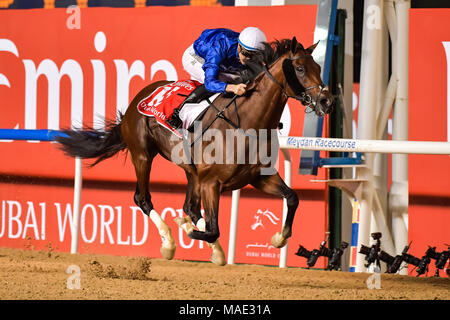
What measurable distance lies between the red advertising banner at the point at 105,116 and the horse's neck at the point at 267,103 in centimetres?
184

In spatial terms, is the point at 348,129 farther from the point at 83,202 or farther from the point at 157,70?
the point at 83,202

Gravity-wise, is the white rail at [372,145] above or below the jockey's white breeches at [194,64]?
below

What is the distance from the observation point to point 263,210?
6.95 meters

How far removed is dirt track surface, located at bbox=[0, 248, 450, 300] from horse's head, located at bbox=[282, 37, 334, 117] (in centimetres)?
117

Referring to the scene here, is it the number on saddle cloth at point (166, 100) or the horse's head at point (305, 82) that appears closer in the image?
the horse's head at point (305, 82)

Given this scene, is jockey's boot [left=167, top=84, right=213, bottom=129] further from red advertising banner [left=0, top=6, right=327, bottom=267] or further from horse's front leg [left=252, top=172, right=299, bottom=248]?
red advertising banner [left=0, top=6, right=327, bottom=267]

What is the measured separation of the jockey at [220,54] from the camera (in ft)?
16.5

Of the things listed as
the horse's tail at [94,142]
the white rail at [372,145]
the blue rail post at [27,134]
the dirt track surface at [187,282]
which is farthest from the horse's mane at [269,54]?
the blue rail post at [27,134]

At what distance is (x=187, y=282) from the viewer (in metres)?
5.67

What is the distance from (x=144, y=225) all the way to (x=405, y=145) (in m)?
2.57

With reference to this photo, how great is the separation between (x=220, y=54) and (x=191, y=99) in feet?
1.30

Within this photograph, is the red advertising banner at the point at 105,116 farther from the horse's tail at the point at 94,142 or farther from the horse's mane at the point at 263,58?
the horse's mane at the point at 263,58
